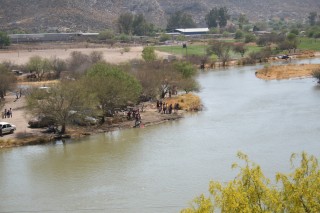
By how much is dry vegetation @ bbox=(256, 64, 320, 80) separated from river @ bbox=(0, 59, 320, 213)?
882 inches

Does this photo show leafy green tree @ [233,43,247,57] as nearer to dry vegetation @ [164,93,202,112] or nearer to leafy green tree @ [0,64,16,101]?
dry vegetation @ [164,93,202,112]

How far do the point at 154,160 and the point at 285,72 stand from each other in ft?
152

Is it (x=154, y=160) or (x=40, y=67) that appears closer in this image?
(x=154, y=160)

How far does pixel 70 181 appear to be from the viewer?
87.9 feet

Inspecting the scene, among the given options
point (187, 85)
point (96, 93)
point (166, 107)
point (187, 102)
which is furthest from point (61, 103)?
point (187, 85)

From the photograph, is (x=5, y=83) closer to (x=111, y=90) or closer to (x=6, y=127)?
(x=111, y=90)

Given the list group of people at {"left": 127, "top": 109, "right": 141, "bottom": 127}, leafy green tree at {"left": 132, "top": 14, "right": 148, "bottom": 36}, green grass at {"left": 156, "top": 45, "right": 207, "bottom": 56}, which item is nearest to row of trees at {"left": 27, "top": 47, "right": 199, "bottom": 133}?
group of people at {"left": 127, "top": 109, "right": 141, "bottom": 127}

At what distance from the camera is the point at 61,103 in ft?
117

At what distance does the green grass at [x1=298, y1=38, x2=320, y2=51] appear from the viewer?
11169cm

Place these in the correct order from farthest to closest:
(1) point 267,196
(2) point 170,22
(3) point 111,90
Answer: (2) point 170,22, (3) point 111,90, (1) point 267,196

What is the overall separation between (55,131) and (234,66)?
5440cm

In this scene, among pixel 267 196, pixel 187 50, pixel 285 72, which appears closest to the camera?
pixel 267 196

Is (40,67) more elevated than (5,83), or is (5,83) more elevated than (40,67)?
(5,83)

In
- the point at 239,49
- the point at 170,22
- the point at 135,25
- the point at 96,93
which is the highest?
the point at 170,22
